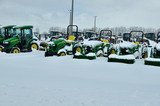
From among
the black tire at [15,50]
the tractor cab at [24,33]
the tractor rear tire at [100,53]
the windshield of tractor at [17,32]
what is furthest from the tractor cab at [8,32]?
the tractor rear tire at [100,53]

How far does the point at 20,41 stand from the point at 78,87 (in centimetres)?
1362

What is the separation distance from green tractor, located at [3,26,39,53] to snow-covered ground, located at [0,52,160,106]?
948 centimetres

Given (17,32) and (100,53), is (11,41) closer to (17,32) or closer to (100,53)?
(17,32)

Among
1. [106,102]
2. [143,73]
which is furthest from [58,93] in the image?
[143,73]

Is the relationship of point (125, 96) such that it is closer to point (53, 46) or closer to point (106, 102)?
point (106, 102)

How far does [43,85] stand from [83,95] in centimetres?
142

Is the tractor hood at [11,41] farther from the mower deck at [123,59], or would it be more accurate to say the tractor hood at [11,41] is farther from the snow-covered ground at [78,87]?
the snow-covered ground at [78,87]

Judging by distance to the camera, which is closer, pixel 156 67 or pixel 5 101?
pixel 5 101

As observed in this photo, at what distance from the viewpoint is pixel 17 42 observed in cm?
2089

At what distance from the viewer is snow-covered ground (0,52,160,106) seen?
264 inches

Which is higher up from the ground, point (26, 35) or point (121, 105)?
point (26, 35)

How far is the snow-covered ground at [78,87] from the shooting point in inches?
264

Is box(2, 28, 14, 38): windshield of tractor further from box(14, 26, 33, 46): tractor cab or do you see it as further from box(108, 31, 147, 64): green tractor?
box(108, 31, 147, 64): green tractor

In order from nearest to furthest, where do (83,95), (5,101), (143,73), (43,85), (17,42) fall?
(5,101) < (83,95) < (43,85) < (143,73) < (17,42)
